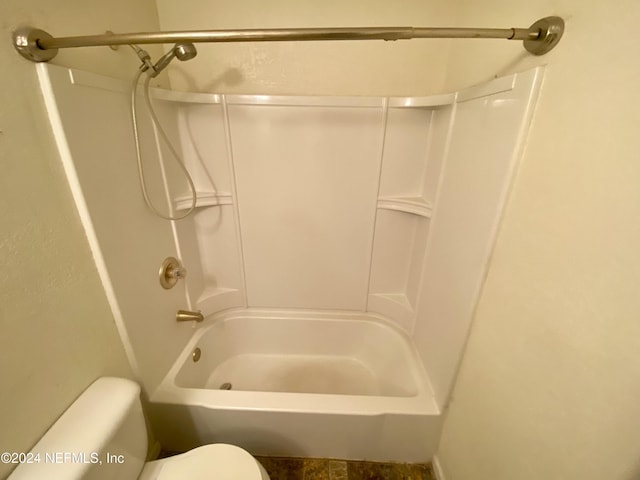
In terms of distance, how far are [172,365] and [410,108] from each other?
1713 millimetres

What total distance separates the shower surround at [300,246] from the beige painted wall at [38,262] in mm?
50

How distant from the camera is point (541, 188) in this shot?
2.09 feet

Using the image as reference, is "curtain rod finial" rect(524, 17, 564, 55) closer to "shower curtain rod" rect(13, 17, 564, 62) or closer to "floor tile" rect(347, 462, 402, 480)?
"shower curtain rod" rect(13, 17, 564, 62)

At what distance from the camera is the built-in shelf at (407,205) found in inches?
52.7

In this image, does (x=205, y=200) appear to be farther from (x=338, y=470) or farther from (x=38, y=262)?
(x=338, y=470)

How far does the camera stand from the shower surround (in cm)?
85

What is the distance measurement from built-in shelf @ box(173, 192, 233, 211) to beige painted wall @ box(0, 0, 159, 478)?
581 millimetres

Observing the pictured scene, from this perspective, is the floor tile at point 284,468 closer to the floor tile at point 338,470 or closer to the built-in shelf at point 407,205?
the floor tile at point 338,470

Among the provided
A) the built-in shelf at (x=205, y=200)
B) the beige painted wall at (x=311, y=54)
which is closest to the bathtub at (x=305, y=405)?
the built-in shelf at (x=205, y=200)

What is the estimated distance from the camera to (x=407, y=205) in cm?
141

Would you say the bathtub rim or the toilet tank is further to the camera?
the bathtub rim

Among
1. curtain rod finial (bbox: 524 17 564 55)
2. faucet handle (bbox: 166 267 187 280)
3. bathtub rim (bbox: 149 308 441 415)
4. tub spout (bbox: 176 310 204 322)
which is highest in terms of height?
curtain rod finial (bbox: 524 17 564 55)

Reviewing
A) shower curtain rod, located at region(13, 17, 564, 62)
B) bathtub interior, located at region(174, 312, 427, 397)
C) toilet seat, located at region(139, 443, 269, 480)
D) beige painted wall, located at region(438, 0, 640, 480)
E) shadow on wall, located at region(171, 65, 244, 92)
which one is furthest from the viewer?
bathtub interior, located at region(174, 312, 427, 397)

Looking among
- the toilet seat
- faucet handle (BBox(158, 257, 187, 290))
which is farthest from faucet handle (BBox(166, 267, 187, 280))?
the toilet seat
